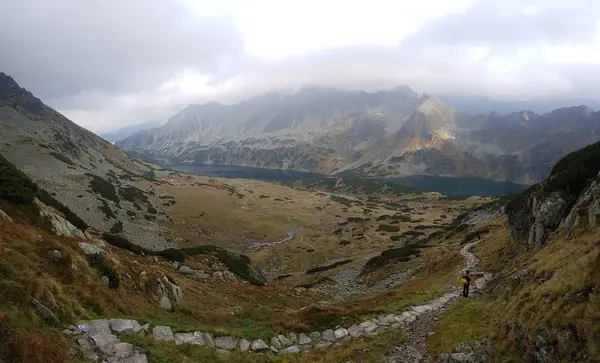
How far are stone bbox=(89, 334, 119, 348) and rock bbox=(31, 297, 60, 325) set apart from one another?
1.39 metres

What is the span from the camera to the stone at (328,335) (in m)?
21.1

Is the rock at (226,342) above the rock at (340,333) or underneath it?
Result: above

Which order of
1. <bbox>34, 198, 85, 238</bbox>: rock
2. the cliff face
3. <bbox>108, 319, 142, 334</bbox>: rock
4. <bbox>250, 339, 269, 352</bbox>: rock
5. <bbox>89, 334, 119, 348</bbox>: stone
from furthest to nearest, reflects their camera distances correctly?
the cliff face, <bbox>34, 198, 85, 238</bbox>: rock, <bbox>250, 339, 269, 352</bbox>: rock, <bbox>108, 319, 142, 334</bbox>: rock, <bbox>89, 334, 119, 348</bbox>: stone

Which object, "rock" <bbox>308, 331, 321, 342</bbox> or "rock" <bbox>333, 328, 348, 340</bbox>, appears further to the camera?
"rock" <bbox>333, 328, 348, 340</bbox>

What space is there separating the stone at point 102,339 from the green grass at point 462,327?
14422mm

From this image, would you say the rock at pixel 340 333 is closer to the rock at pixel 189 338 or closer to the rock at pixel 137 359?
the rock at pixel 189 338

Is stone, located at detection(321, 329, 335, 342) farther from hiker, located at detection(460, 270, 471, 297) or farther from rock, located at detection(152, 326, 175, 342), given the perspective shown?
hiker, located at detection(460, 270, 471, 297)

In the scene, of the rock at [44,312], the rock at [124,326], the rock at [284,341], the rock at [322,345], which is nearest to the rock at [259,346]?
the rock at [284,341]

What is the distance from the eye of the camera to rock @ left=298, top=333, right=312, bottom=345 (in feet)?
67.8

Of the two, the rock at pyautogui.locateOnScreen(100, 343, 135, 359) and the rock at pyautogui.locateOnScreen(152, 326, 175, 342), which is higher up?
the rock at pyautogui.locateOnScreen(100, 343, 135, 359)

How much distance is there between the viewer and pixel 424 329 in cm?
2202

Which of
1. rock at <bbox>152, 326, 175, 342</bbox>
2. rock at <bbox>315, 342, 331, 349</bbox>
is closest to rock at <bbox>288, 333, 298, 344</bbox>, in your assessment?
rock at <bbox>315, 342, 331, 349</bbox>

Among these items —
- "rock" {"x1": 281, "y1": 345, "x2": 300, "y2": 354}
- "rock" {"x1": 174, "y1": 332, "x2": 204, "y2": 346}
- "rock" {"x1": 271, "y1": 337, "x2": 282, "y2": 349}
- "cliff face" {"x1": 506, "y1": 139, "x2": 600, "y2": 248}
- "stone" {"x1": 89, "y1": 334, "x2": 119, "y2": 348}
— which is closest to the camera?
"stone" {"x1": 89, "y1": 334, "x2": 119, "y2": 348}

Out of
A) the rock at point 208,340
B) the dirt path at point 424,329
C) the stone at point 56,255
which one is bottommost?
the dirt path at point 424,329
